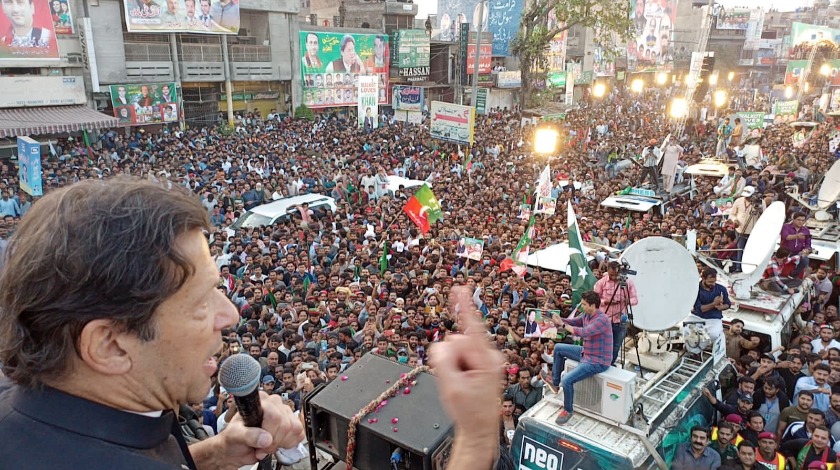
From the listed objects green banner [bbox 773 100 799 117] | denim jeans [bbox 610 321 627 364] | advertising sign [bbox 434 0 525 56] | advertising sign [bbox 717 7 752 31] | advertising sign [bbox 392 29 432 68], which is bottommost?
denim jeans [bbox 610 321 627 364]

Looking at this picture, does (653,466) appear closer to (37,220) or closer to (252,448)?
(252,448)

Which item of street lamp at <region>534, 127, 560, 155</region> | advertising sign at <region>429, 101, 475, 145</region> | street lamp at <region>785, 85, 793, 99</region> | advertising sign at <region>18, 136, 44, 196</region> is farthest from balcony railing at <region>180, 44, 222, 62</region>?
street lamp at <region>785, 85, 793, 99</region>

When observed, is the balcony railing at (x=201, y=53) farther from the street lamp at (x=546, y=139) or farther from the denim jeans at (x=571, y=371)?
the denim jeans at (x=571, y=371)

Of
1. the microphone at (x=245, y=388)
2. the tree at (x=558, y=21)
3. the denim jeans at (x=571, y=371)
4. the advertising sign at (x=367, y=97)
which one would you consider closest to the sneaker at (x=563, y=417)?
the denim jeans at (x=571, y=371)

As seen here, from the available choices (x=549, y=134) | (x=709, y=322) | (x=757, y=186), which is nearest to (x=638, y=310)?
(x=709, y=322)

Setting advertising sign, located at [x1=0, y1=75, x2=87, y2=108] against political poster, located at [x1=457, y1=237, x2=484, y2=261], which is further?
advertising sign, located at [x1=0, y1=75, x2=87, y2=108]

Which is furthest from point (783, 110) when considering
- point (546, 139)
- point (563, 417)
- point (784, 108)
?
point (563, 417)

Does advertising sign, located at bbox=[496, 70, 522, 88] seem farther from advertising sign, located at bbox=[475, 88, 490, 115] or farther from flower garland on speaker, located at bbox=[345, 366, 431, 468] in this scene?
flower garland on speaker, located at bbox=[345, 366, 431, 468]

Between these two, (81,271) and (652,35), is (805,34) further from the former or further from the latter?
(81,271)
